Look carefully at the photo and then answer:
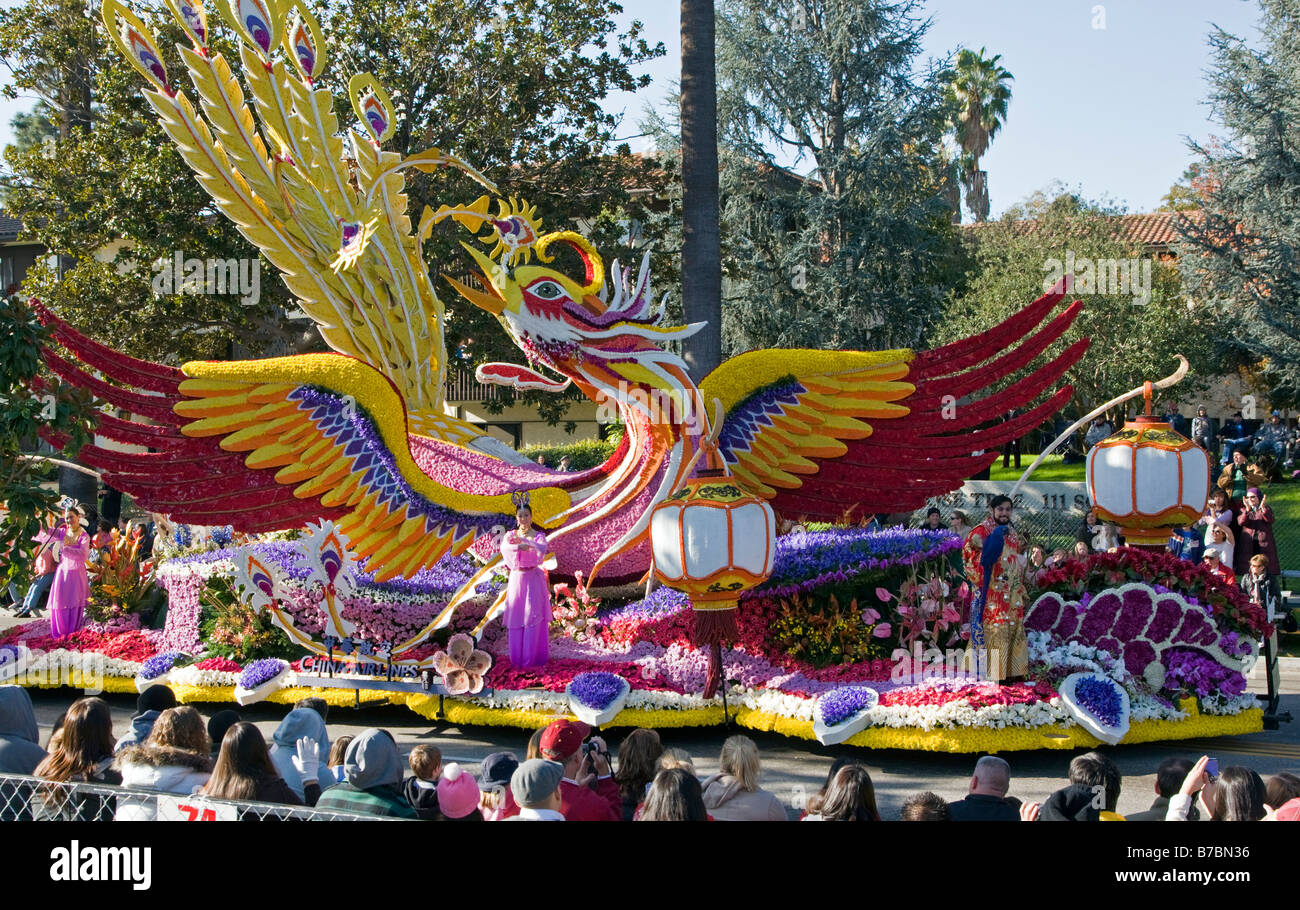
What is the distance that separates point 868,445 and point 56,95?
54.5 feet

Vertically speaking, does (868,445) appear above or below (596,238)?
below

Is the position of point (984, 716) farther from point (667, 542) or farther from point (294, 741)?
point (294, 741)

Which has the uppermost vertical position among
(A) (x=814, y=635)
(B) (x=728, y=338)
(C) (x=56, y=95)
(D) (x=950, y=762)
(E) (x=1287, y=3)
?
(E) (x=1287, y=3)

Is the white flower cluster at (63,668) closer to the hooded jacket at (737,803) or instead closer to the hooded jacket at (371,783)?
the hooded jacket at (371,783)

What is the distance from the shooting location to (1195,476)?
1088 cm

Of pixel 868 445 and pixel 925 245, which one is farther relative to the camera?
pixel 925 245

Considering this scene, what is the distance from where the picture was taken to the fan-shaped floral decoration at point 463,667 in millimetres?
10648

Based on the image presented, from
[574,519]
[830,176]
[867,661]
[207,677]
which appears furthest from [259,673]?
[830,176]

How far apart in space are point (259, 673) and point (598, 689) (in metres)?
3.19

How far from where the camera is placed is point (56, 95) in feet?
70.0

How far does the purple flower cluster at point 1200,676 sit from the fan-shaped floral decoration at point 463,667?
5.49 meters
